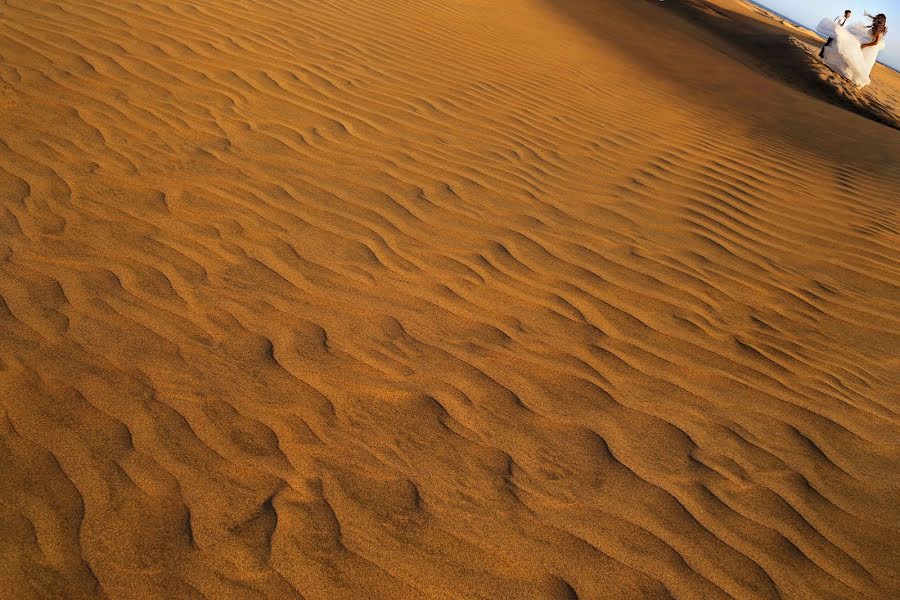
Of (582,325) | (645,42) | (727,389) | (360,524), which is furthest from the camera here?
(645,42)

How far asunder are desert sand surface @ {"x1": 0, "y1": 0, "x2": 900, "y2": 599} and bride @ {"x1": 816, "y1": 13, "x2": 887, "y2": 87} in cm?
611

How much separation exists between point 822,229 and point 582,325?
253 centimetres

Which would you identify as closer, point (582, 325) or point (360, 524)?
point (360, 524)

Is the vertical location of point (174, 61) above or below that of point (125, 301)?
above

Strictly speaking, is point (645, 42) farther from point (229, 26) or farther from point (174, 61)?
point (174, 61)

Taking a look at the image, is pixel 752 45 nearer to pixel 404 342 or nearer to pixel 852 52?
pixel 852 52

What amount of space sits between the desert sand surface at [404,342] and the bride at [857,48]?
6112 millimetres

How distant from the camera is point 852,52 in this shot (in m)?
11.0

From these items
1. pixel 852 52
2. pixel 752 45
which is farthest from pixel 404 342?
pixel 752 45

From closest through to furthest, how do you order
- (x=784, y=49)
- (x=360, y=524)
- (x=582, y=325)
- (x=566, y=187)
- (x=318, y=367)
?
(x=360, y=524) → (x=318, y=367) → (x=582, y=325) → (x=566, y=187) → (x=784, y=49)

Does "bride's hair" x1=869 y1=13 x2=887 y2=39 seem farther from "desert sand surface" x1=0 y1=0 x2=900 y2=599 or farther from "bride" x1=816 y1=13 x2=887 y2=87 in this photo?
"desert sand surface" x1=0 y1=0 x2=900 y2=599

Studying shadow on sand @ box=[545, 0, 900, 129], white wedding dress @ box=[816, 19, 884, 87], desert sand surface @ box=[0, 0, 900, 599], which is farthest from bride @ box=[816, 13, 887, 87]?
desert sand surface @ box=[0, 0, 900, 599]

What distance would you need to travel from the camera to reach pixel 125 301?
2938 millimetres

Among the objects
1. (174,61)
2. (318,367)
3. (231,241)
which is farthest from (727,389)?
(174,61)
